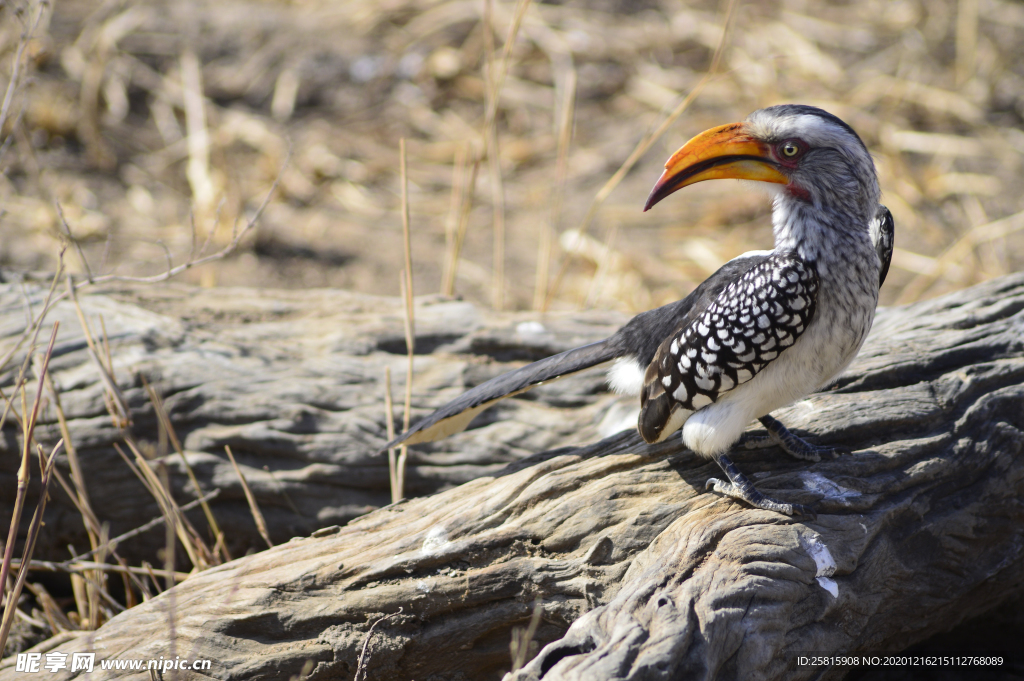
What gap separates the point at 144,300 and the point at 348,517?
152 cm

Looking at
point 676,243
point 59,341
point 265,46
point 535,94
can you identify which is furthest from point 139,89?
point 676,243

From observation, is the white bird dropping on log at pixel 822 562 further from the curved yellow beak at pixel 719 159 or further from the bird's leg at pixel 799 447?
the curved yellow beak at pixel 719 159

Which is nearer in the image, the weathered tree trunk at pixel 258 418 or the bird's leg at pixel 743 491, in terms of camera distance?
the bird's leg at pixel 743 491

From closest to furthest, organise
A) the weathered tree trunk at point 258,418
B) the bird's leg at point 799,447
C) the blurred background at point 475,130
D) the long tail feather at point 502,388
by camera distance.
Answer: the bird's leg at point 799,447 < the long tail feather at point 502,388 < the weathered tree trunk at point 258,418 < the blurred background at point 475,130

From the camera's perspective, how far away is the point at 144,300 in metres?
3.63

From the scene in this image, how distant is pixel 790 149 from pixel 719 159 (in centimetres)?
22

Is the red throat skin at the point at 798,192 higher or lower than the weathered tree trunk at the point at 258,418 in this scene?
higher

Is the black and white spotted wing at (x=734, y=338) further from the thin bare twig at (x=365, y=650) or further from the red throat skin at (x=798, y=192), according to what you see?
the thin bare twig at (x=365, y=650)

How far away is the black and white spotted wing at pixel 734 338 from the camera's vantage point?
224 cm

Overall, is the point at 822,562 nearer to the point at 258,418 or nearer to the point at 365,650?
the point at 365,650

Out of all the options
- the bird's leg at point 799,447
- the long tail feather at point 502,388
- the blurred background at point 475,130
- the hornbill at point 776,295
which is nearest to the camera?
the hornbill at point 776,295

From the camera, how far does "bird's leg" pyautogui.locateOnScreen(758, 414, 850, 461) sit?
253 cm

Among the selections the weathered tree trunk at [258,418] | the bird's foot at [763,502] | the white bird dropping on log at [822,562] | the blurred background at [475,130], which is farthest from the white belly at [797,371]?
the blurred background at [475,130]

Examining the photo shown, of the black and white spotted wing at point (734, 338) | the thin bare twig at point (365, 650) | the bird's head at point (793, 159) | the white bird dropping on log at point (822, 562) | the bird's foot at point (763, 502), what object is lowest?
the thin bare twig at point (365, 650)
